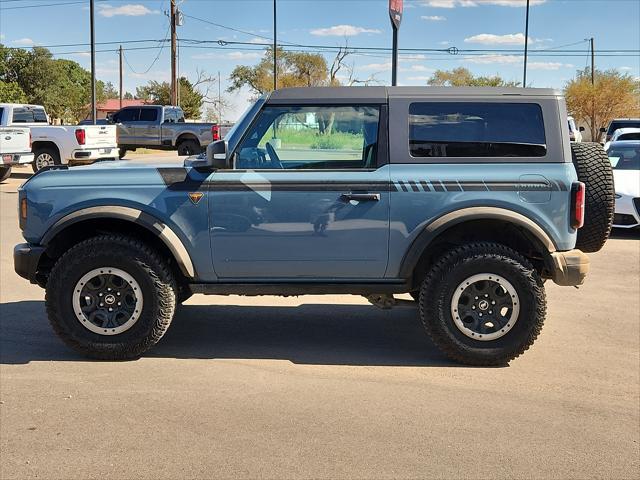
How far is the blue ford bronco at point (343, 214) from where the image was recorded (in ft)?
17.1

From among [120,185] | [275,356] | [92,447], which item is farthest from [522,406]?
[120,185]

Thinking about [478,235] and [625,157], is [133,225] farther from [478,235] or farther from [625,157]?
[625,157]

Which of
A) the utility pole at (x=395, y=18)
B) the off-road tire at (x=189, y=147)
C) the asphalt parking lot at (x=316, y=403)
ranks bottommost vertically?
the asphalt parking lot at (x=316, y=403)

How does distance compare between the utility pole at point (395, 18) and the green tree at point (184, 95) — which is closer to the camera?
the utility pole at point (395, 18)

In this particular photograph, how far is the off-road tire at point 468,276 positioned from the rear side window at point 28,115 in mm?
17834

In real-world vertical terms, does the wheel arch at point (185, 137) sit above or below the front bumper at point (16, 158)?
above

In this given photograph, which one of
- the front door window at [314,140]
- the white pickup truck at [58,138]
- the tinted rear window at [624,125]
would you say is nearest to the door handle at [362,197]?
the front door window at [314,140]

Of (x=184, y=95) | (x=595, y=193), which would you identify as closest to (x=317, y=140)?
(x=595, y=193)

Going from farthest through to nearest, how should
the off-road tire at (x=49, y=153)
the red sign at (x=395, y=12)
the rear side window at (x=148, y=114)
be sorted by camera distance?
the rear side window at (x=148, y=114) → the off-road tire at (x=49, y=153) → the red sign at (x=395, y=12)

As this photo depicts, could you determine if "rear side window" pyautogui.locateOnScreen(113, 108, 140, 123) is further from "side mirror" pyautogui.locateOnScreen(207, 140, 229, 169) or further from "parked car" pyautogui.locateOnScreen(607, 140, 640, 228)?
"side mirror" pyautogui.locateOnScreen(207, 140, 229, 169)

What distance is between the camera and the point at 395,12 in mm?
14023

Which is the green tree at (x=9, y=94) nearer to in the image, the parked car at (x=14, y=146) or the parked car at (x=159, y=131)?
the parked car at (x=159, y=131)

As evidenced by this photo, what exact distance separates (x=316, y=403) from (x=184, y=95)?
7064 cm

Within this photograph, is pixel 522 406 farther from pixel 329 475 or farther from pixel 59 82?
pixel 59 82
